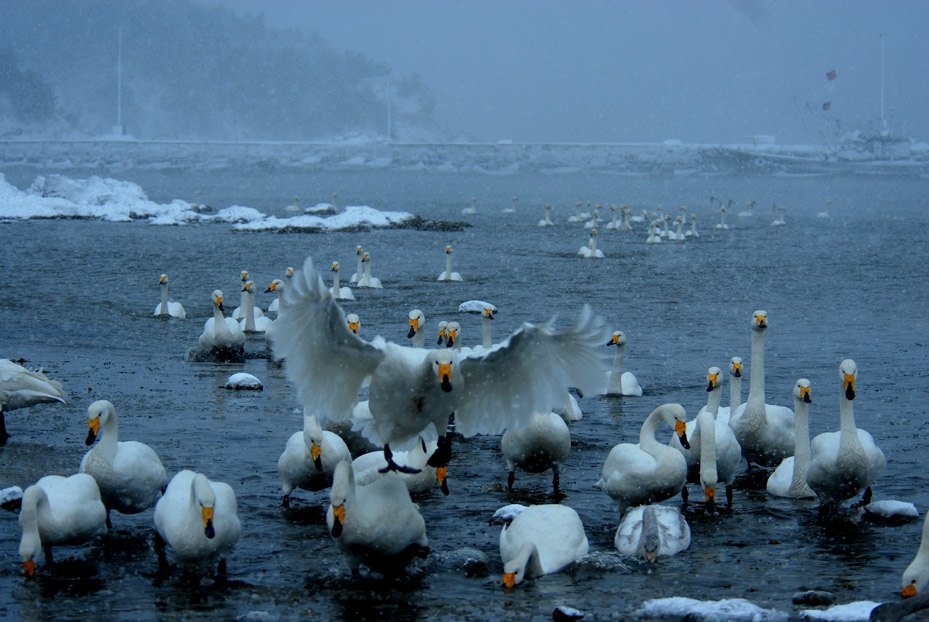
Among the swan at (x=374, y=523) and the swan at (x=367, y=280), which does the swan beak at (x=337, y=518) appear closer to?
the swan at (x=374, y=523)

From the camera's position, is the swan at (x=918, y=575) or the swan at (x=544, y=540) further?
the swan at (x=544, y=540)

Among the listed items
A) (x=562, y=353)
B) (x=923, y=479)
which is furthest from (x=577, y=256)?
(x=562, y=353)

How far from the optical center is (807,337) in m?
17.4

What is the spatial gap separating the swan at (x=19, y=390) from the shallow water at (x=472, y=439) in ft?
1.07

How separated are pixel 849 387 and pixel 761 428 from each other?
1523 mm

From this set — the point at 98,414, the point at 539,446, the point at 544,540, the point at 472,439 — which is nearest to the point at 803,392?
the point at 539,446

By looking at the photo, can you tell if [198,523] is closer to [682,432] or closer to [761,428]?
[682,432]

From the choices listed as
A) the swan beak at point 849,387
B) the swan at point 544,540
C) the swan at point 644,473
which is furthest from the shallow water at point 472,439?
the swan beak at point 849,387

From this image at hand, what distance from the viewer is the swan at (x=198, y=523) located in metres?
6.54

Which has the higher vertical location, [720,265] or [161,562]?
[720,265]

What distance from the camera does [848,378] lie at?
809cm

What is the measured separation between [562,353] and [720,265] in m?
23.7

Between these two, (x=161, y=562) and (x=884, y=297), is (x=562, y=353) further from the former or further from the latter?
(x=884, y=297)

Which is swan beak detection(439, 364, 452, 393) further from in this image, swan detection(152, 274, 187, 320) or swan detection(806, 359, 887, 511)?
swan detection(152, 274, 187, 320)
